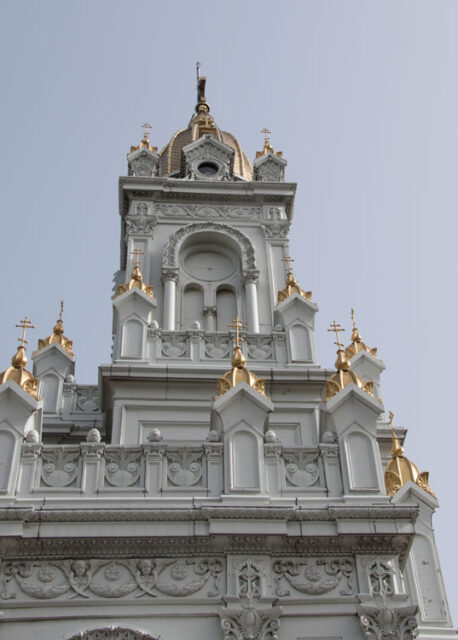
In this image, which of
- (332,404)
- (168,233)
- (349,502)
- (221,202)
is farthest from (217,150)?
(349,502)

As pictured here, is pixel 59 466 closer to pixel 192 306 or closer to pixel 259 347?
pixel 259 347

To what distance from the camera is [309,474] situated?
47.9ft

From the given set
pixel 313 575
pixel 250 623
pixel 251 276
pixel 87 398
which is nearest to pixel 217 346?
pixel 251 276

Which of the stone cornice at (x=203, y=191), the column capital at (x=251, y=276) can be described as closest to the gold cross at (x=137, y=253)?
the stone cornice at (x=203, y=191)

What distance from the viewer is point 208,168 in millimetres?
27109

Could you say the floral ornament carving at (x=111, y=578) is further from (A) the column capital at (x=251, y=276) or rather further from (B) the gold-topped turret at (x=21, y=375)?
(A) the column capital at (x=251, y=276)

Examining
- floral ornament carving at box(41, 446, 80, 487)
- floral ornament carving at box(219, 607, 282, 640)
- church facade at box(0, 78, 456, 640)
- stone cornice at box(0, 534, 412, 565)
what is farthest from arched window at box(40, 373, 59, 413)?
floral ornament carving at box(219, 607, 282, 640)

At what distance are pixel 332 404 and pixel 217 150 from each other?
13.9 m

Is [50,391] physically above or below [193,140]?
below

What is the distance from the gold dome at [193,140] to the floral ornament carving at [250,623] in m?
16.7

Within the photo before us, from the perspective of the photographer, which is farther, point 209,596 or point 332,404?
point 332,404

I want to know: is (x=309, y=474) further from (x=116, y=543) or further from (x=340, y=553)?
(x=116, y=543)

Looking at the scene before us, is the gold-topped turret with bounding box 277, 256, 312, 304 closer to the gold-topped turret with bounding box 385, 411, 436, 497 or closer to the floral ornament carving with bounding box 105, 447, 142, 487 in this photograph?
the gold-topped turret with bounding box 385, 411, 436, 497

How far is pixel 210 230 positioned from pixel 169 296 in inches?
106
